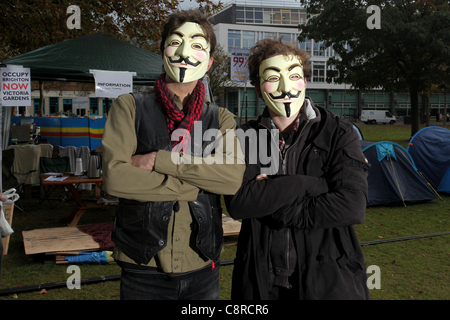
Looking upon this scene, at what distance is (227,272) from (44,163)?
5.49m

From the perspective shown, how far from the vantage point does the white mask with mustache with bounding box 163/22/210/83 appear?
6.89 ft

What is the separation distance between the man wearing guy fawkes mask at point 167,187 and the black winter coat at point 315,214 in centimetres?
15

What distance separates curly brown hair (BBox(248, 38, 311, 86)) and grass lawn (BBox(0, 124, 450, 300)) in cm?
262

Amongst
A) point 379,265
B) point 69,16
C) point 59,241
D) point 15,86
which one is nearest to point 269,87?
point 379,265

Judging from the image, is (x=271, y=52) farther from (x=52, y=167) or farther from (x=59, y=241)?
(x=52, y=167)

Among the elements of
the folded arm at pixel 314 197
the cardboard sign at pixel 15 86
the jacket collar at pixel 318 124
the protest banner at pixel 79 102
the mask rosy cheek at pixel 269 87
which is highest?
the protest banner at pixel 79 102

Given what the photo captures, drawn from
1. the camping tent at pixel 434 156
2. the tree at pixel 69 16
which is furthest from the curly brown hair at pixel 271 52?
the tree at pixel 69 16

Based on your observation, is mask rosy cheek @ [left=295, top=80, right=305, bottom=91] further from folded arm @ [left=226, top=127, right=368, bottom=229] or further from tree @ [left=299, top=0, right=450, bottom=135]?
tree @ [left=299, top=0, right=450, bottom=135]

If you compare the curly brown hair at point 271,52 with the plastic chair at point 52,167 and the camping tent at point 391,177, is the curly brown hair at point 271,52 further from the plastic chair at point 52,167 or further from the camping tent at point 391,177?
the plastic chair at point 52,167

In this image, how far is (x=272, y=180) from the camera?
1964mm

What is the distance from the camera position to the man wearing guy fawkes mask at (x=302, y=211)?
1.84 metres

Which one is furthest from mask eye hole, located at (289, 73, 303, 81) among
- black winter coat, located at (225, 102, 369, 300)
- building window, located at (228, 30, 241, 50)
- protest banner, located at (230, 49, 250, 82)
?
building window, located at (228, 30, 241, 50)

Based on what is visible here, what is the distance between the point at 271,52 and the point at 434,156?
8428 millimetres

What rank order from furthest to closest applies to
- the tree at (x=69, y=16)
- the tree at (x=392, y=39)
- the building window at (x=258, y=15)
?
1. the building window at (x=258, y=15)
2. the tree at (x=392, y=39)
3. the tree at (x=69, y=16)
